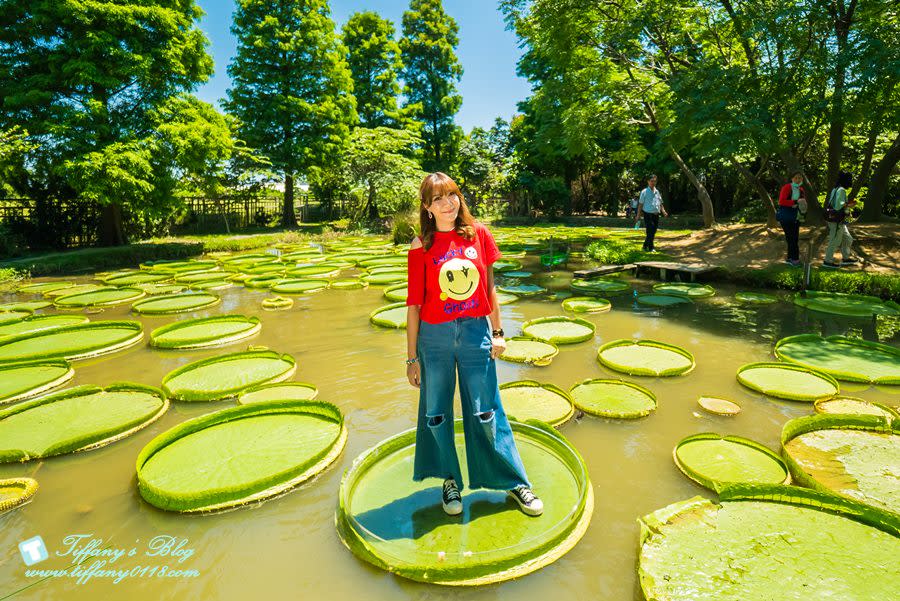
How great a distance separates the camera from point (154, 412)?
11.7 feet

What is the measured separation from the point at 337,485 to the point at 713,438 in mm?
2458

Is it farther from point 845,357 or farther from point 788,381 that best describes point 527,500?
point 845,357

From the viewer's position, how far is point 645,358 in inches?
176

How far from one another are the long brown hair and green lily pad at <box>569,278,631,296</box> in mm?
6058

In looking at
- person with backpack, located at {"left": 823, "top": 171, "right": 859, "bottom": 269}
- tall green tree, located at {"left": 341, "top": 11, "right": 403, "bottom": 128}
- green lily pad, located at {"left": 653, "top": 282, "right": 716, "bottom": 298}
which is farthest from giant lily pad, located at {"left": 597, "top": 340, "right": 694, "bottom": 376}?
tall green tree, located at {"left": 341, "top": 11, "right": 403, "bottom": 128}

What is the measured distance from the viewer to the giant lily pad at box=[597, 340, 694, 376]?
4.18 meters

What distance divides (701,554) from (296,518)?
202cm

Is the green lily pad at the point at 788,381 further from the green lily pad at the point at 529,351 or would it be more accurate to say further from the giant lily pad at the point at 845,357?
the green lily pad at the point at 529,351

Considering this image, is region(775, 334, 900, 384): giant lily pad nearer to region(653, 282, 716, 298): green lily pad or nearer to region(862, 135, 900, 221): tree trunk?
region(653, 282, 716, 298): green lily pad

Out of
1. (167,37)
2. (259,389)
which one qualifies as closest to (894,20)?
(259,389)

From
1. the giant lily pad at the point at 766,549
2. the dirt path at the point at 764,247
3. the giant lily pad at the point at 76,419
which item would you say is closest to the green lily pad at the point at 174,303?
the giant lily pad at the point at 76,419

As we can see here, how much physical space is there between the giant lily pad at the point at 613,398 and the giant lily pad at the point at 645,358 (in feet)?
1.60

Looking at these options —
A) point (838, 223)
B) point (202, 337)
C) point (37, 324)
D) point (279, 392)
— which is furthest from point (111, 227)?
point (838, 223)

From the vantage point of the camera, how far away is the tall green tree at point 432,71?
90.9 feet
